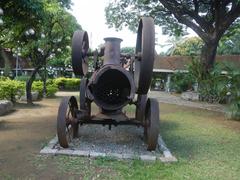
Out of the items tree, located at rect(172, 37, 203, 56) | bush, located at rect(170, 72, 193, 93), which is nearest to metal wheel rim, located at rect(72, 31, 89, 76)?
bush, located at rect(170, 72, 193, 93)

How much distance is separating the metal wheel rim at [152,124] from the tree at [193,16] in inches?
490

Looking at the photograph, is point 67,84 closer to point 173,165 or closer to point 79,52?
point 79,52

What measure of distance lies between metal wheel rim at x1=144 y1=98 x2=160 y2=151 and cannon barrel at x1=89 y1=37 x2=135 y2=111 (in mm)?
446

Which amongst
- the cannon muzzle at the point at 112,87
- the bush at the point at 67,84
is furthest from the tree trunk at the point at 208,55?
the cannon muzzle at the point at 112,87

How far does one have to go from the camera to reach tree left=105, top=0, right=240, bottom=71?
1966 centimetres

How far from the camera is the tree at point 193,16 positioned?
19.7m

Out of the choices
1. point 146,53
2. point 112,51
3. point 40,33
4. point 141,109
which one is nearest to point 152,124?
point 141,109

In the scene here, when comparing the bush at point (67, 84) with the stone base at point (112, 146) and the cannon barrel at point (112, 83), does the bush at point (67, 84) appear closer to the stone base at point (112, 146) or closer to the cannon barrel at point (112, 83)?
the stone base at point (112, 146)

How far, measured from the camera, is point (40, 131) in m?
8.44

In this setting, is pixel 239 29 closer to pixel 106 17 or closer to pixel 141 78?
pixel 106 17

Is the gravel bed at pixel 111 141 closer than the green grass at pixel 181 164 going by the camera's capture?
No

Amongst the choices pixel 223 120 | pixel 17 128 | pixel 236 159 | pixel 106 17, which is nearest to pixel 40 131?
pixel 17 128

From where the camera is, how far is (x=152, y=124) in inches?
255

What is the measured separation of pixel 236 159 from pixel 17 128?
5126 mm
